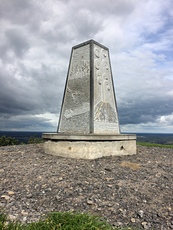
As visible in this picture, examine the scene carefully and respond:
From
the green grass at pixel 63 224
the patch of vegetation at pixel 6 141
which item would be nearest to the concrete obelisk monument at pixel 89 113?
the green grass at pixel 63 224

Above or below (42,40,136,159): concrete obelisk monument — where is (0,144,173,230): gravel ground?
below

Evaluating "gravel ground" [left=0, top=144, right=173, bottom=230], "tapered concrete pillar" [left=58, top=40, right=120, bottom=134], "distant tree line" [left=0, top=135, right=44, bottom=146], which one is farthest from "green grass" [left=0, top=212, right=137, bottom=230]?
"distant tree line" [left=0, top=135, right=44, bottom=146]

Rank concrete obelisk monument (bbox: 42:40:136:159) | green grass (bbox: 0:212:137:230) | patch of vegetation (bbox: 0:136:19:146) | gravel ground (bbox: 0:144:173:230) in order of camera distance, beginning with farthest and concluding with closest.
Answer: patch of vegetation (bbox: 0:136:19:146) → concrete obelisk monument (bbox: 42:40:136:159) → gravel ground (bbox: 0:144:173:230) → green grass (bbox: 0:212:137:230)

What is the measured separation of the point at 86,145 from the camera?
6.99 meters

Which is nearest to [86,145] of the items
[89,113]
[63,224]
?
[89,113]

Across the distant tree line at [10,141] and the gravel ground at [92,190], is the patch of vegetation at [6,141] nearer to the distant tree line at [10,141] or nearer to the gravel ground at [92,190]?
the distant tree line at [10,141]

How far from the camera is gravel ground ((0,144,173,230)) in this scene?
3672mm

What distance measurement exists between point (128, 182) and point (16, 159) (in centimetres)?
392

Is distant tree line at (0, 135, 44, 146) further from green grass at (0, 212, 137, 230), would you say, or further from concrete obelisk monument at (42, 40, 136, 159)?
green grass at (0, 212, 137, 230)

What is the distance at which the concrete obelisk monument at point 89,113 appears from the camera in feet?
23.3

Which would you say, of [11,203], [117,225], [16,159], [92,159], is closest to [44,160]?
[16,159]

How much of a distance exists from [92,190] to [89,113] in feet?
12.6

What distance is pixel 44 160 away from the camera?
6.79 metres

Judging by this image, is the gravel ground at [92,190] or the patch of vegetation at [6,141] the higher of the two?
the patch of vegetation at [6,141]
